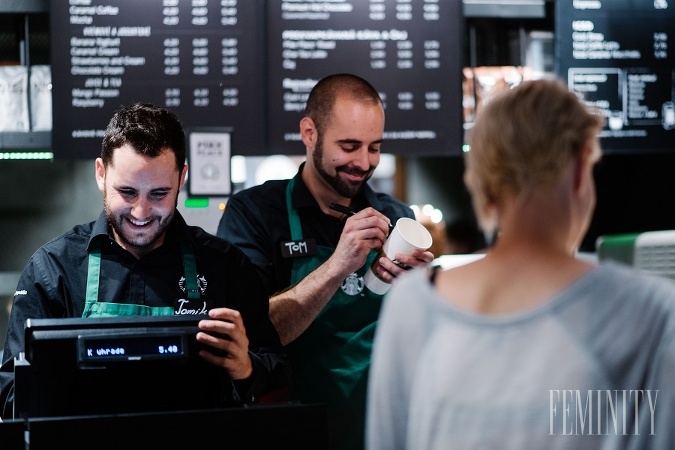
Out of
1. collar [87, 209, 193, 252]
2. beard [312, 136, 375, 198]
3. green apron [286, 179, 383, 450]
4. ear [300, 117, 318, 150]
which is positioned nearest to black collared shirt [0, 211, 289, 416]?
collar [87, 209, 193, 252]

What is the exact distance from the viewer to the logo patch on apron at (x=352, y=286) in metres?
2.90

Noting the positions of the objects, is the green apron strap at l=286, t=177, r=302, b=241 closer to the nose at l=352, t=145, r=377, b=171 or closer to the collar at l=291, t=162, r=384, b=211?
the collar at l=291, t=162, r=384, b=211

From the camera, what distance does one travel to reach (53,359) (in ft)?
6.15

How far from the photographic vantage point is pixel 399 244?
104 inches

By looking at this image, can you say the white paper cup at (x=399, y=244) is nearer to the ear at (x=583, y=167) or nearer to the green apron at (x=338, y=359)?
the green apron at (x=338, y=359)

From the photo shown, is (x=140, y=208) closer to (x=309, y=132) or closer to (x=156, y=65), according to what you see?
(x=309, y=132)

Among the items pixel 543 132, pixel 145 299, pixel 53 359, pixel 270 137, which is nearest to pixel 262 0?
pixel 270 137

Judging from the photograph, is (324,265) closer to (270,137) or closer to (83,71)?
(270,137)

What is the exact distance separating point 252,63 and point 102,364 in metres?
2.10

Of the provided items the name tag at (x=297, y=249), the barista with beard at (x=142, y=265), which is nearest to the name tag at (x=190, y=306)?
the barista with beard at (x=142, y=265)

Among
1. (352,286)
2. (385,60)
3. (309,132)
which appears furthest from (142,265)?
(385,60)

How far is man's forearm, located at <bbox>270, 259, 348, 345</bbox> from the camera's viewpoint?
2.71 metres

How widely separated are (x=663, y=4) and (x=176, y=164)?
8.79ft

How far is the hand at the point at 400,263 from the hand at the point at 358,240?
0.06 m
